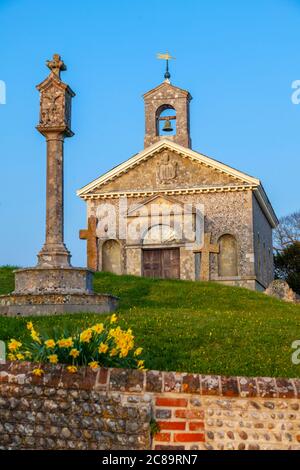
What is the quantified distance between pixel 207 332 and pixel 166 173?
2107 centimetres

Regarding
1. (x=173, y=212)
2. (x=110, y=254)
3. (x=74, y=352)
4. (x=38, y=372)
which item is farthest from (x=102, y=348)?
(x=110, y=254)

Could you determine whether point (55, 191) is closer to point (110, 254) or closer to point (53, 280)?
point (53, 280)

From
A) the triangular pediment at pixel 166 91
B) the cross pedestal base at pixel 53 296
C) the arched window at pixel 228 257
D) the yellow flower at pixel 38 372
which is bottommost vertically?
the yellow flower at pixel 38 372

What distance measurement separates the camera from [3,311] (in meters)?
16.5

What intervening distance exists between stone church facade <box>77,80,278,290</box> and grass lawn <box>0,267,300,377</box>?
10.4m

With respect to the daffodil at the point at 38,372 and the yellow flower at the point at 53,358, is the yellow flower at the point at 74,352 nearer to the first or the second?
the yellow flower at the point at 53,358

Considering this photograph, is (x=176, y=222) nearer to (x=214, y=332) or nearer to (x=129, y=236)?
(x=129, y=236)

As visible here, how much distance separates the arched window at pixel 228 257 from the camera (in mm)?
32562

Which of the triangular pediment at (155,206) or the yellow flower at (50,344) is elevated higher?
the triangular pediment at (155,206)

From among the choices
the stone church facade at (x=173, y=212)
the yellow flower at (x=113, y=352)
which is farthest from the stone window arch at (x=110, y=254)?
the yellow flower at (x=113, y=352)

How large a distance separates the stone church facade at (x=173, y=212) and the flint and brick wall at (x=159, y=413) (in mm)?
23829

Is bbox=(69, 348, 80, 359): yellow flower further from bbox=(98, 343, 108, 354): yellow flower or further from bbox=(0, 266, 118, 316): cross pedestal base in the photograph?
bbox=(0, 266, 118, 316): cross pedestal base

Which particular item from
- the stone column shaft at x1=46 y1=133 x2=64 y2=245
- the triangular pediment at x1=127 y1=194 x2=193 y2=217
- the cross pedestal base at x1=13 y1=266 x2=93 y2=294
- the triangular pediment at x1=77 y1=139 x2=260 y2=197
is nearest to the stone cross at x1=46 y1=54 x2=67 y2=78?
the stone column shaft at x1=46 y1=133 x2=64 y2=245
